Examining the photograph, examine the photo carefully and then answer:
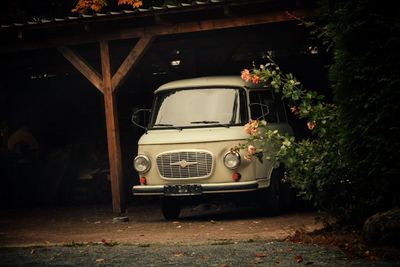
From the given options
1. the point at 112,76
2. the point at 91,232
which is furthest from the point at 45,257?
the point at 112,76

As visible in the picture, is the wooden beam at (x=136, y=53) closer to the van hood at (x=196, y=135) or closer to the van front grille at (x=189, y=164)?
the van hood at (x=196, y=135)

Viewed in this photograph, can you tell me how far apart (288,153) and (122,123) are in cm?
825

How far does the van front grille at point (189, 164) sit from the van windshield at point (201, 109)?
23.3 inches

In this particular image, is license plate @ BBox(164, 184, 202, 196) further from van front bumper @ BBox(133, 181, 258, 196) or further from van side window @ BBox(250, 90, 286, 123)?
van side window @ BBox(250, 90, 286, 123)

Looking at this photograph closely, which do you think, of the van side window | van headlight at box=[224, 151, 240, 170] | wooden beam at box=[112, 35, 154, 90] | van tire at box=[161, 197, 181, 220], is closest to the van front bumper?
van headlight at box=[224, 151, 240, 170]

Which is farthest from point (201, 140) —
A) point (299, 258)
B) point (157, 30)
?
point (299, 258)

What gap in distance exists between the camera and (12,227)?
1357 cm

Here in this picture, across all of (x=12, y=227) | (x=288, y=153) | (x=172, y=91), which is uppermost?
(x=172, y=91)

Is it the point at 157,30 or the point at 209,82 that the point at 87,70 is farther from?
the point at 209,82

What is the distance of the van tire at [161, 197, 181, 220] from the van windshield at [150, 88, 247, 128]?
47.0 inches

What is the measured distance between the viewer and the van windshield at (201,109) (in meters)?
12.7

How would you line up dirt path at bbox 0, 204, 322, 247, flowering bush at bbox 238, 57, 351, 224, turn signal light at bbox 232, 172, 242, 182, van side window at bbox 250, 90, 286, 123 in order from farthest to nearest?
van side window at bbox 250, 90, 286, 123
turn signal light at bbox 232, 172, 242, 182
dirt path at bbox 0, 204, 322, 247
flowering bush at bbox 238, 57, 351, 224

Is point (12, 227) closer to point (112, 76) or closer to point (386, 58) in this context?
point (112, 76)

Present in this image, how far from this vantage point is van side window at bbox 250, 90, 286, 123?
512 inches
